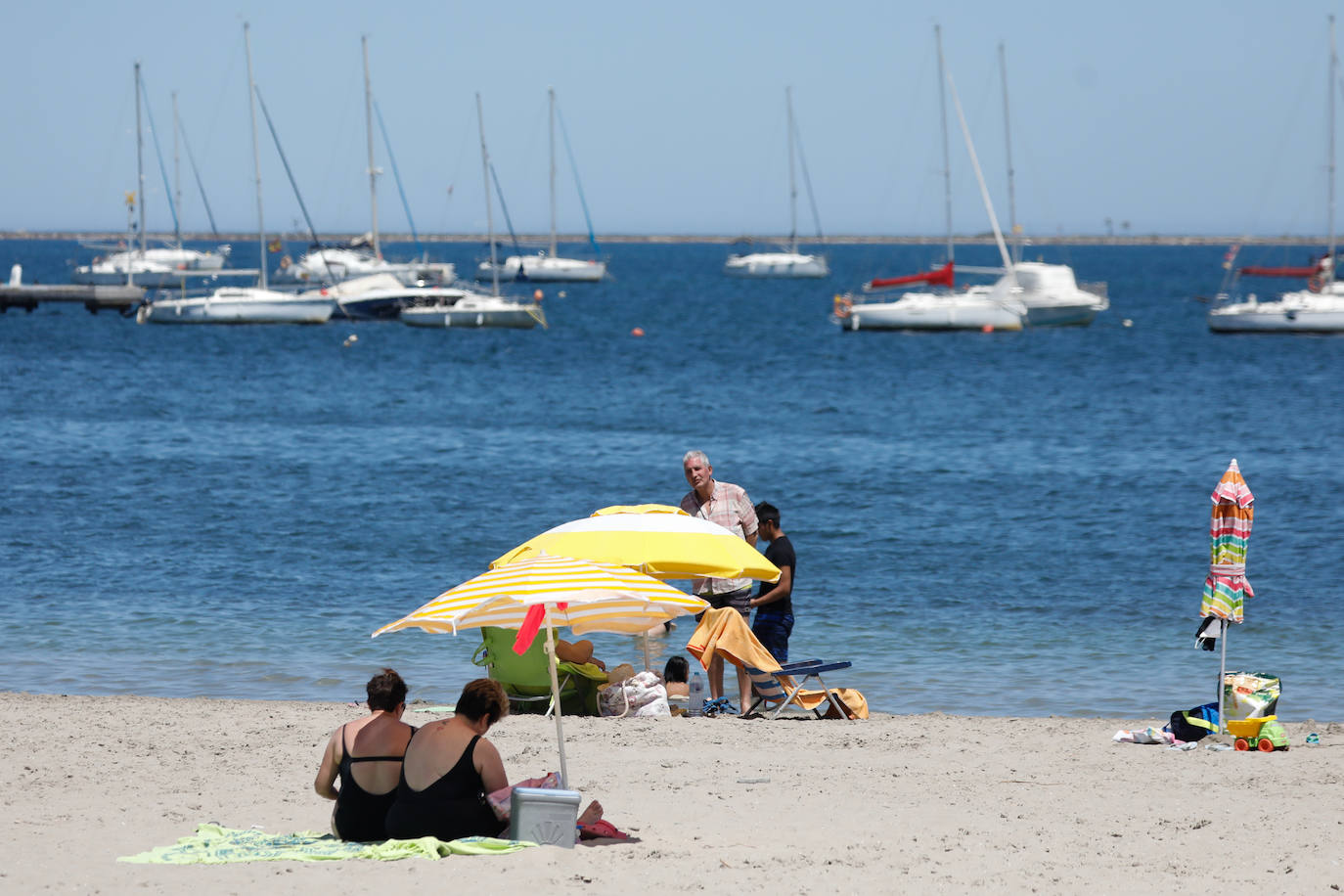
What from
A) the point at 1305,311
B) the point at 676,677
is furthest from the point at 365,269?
the point at 676,677

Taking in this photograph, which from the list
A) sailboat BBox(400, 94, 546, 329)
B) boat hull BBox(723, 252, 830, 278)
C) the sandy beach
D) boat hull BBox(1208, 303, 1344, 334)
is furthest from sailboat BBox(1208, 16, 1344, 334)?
boat hull BBox(723, 252, 830, 278)

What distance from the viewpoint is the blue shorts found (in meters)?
Answer: 11.2

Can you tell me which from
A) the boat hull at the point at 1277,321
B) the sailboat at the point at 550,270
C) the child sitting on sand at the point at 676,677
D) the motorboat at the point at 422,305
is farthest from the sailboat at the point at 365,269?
the child sitting on sand at the point at 676,677

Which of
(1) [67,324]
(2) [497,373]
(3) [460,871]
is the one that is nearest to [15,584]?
(3) [460,871]

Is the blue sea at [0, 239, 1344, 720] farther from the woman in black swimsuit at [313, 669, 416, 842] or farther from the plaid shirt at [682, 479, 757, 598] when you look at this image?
the woman in black swimsuit at [313, 669, 416, 842]

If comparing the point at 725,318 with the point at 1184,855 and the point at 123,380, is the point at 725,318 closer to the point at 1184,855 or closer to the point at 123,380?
the point at 123,380

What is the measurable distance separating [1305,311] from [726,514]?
172ft

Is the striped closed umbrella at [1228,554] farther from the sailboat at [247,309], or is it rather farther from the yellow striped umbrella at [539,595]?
the sailboat at [247,309]

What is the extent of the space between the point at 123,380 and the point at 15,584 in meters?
26.2

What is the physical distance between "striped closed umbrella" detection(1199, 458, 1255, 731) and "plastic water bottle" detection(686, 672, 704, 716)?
354 cm

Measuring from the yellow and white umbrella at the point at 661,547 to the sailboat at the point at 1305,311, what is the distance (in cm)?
5175

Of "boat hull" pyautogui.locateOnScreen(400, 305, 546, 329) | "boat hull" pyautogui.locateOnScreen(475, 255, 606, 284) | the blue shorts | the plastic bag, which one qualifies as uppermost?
"boat hull" pyautogui.locateOnScreen(475, 255, 606, 284)

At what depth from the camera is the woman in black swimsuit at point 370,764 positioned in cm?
710

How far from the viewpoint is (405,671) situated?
13031 millimetres
